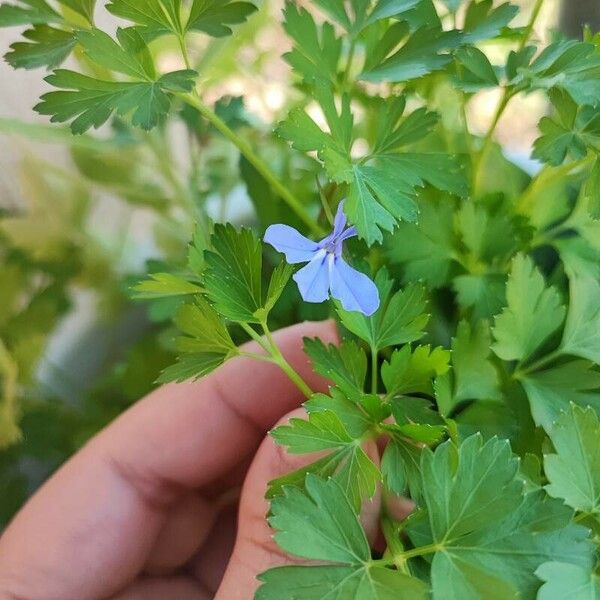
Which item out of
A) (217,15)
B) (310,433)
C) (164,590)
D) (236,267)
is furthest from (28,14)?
(164,590)

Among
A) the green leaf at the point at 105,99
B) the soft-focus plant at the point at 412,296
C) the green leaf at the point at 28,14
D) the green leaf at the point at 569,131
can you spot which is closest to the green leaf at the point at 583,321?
the soft-focus plant at the point at 412,296

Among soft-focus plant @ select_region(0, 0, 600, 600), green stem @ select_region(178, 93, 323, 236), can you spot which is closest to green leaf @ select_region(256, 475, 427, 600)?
soft-focus plant @ select_region(0, 0, 600, 600)

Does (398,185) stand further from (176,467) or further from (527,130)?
(527,130)

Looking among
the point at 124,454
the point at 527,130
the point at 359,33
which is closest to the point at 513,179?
the point at 359,33

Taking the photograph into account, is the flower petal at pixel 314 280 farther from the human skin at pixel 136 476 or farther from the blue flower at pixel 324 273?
the human skin at pixel 136 476

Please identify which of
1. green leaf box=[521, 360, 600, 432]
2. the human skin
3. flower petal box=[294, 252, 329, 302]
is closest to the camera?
flower petal box=[294, 252, 329, 302]

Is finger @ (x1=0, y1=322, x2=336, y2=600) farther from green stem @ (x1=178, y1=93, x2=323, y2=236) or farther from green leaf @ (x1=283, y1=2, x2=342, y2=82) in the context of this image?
green leaf @ (x1=283, y1=2, x2=342, y2=82)
